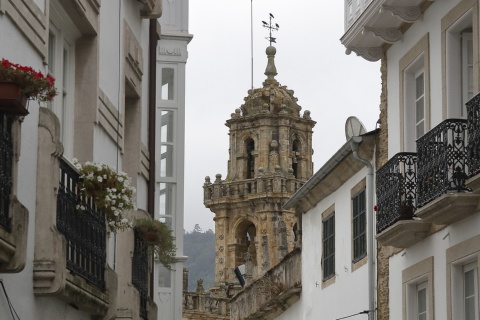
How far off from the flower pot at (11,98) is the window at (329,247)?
1895 cm

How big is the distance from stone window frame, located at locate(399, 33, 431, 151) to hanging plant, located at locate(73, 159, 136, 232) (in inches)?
260

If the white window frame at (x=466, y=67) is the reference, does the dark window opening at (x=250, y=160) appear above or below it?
above

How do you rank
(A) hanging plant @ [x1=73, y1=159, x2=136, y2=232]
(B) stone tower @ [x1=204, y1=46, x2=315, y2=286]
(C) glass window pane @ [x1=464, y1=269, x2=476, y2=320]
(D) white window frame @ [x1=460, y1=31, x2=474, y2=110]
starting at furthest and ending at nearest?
(B) stone tower @ [x1=204, y1=46, x2=315, y2=286]
(D) white window frame @ [x1=460, y1=31, x2=474, y2=110]
(C) glass window pane @ [x1=464, y1=269, x2=476, y2=320]
(A) hanging plant @ [x1=73, y1=159, x2=136, y2=232]

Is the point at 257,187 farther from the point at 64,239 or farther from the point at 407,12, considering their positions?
the point at 64,239

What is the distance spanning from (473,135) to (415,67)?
449 cm

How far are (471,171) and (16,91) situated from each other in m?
7.81

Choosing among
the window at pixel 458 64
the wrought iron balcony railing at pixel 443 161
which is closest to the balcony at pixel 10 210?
the wrought iron balcony railing at pixel 443 161

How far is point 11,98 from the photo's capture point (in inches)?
368

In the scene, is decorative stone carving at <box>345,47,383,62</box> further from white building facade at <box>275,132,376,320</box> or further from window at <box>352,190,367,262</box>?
window at <box>352,190,367,262</box>

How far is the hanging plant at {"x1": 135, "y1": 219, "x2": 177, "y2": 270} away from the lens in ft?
54.2

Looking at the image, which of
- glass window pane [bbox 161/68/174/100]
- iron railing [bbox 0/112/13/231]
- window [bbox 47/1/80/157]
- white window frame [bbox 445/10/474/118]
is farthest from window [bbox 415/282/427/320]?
iron railing [bbox 0/112/13/231]

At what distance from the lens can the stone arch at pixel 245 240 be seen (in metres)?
83.1

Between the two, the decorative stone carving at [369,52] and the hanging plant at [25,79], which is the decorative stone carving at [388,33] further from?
the hanging plant at [25,79]

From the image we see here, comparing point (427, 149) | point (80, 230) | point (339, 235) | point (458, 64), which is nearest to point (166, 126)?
point (427, 149)
